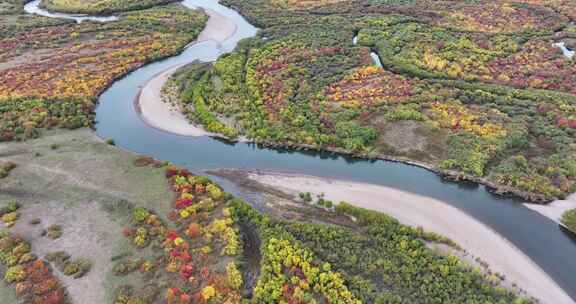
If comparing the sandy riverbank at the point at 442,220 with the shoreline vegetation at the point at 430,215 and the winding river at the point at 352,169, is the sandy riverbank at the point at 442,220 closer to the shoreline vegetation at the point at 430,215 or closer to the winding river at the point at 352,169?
the shoreline vegetation at the point at 430,215

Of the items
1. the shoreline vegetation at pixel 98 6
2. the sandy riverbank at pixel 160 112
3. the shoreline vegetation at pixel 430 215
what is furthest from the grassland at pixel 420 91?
the shoreline vegetation at pixel 98 6

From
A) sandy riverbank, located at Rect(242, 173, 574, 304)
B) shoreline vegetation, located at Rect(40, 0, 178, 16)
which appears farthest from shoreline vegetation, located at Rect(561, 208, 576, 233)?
shoreline vegetation, located at Rect(40, 0, 178, 16)

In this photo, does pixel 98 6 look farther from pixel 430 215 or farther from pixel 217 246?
pixel 430 215

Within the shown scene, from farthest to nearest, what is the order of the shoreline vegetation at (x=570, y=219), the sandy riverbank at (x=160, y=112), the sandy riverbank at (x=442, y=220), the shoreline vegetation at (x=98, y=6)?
the shoreline vegetation at (x=98, y=6) → the sandy riverbank at (x=160, y=112) → the shoreline vegetation at (x=570, y=219) → the sandy riverbank at (x=442, y=220)

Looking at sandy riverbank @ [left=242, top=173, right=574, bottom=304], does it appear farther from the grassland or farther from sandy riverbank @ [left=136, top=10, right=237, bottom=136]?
sandy riverbank @ [left=136, top=10, right=237, bottom=136]

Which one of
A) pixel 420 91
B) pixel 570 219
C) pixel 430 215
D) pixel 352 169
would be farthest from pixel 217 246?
pixel 420 91

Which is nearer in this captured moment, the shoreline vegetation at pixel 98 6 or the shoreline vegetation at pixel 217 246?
the shoreline vegetation at pixel 217 246
